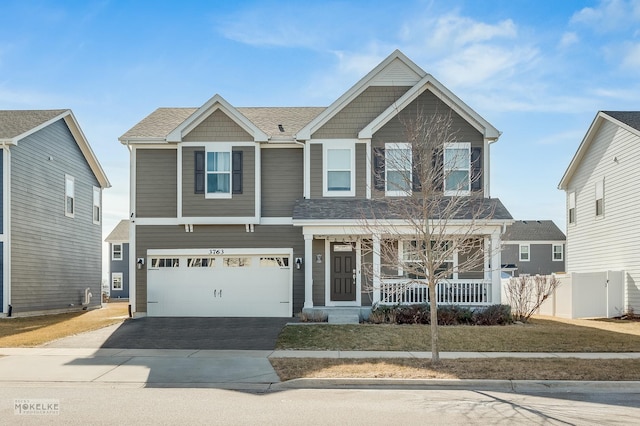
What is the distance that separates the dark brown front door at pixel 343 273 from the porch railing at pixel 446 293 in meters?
1.34

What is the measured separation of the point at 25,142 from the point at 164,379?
1716 centimetres

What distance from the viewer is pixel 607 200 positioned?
26203 millimetres

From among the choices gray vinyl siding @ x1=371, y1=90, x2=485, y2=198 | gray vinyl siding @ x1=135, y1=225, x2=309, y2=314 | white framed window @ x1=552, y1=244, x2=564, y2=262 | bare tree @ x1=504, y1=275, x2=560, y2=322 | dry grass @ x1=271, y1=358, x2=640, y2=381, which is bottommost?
dry grass @ x1=271, y1=358, x2=640, y2=381

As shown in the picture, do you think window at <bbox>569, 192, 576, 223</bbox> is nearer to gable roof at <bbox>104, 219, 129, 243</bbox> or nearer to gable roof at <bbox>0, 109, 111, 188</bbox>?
gable roof at <bbox>0, 109, 111, 188</bbox>

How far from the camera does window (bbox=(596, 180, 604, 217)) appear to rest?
26.8 metres

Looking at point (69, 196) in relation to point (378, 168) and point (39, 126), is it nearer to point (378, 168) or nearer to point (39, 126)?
point (39, 126)

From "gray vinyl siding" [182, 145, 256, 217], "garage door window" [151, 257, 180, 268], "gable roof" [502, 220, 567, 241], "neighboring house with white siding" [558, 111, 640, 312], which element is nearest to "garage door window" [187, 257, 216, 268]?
"garage door window" [151, 257, 180, 268]

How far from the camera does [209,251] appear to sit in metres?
22.0

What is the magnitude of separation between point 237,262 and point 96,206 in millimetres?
13608

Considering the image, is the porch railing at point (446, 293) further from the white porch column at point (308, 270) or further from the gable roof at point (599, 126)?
the gable roof at point (599, 126)

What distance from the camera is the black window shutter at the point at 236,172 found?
71.5 ft

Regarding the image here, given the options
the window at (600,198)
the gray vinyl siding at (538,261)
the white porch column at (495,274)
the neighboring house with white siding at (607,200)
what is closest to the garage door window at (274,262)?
the white porch column at (495,274)

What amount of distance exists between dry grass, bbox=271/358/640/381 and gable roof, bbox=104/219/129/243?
37733mm

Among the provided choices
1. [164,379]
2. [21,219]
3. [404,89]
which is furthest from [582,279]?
[21,219]
